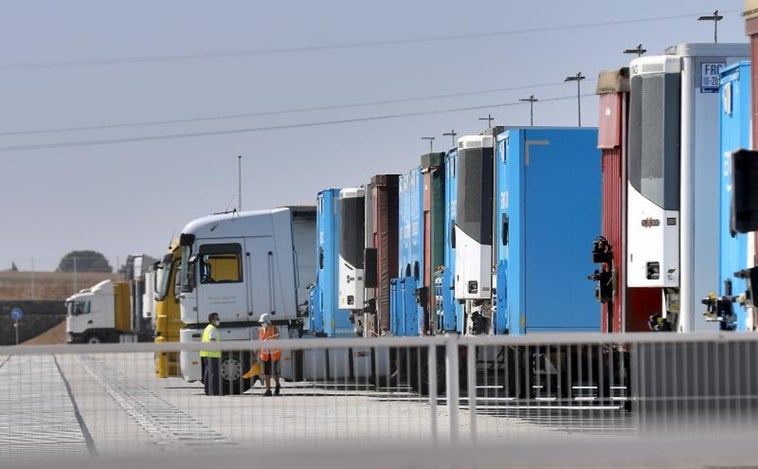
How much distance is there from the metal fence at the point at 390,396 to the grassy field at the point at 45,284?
106 m

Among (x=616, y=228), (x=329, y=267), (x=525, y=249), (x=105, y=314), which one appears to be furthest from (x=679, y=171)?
(x=105, y=314)

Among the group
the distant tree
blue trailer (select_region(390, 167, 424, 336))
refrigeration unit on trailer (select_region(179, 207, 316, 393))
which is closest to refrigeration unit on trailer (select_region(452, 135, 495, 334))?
blue trailer (select_region(390, 167, 424, 336))

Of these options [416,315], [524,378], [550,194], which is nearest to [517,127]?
[550,194]

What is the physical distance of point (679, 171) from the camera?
19125 mm

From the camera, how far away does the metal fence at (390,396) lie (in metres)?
10.3

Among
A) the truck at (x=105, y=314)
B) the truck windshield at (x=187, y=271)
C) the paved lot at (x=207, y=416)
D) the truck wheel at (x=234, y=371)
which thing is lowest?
the truck at (x=105, y=314)

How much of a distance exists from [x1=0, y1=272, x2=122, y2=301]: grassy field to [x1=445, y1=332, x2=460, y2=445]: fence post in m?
107

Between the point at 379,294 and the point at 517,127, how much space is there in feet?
38.9

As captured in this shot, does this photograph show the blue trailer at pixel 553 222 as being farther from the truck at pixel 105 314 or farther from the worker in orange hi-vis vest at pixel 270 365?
the truck at pixel 105 314

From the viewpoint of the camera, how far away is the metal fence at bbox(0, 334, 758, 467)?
404 inches

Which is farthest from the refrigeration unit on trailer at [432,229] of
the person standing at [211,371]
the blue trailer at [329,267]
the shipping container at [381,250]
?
the person standing at [211,371]

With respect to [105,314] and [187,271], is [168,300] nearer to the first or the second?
[187,271]

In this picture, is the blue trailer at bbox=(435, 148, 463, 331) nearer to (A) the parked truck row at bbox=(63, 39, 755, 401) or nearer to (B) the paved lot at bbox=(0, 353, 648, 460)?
(A) the parked truck row at bbox=(63, 39, 755, 401)

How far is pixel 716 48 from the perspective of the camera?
18.8 metres
